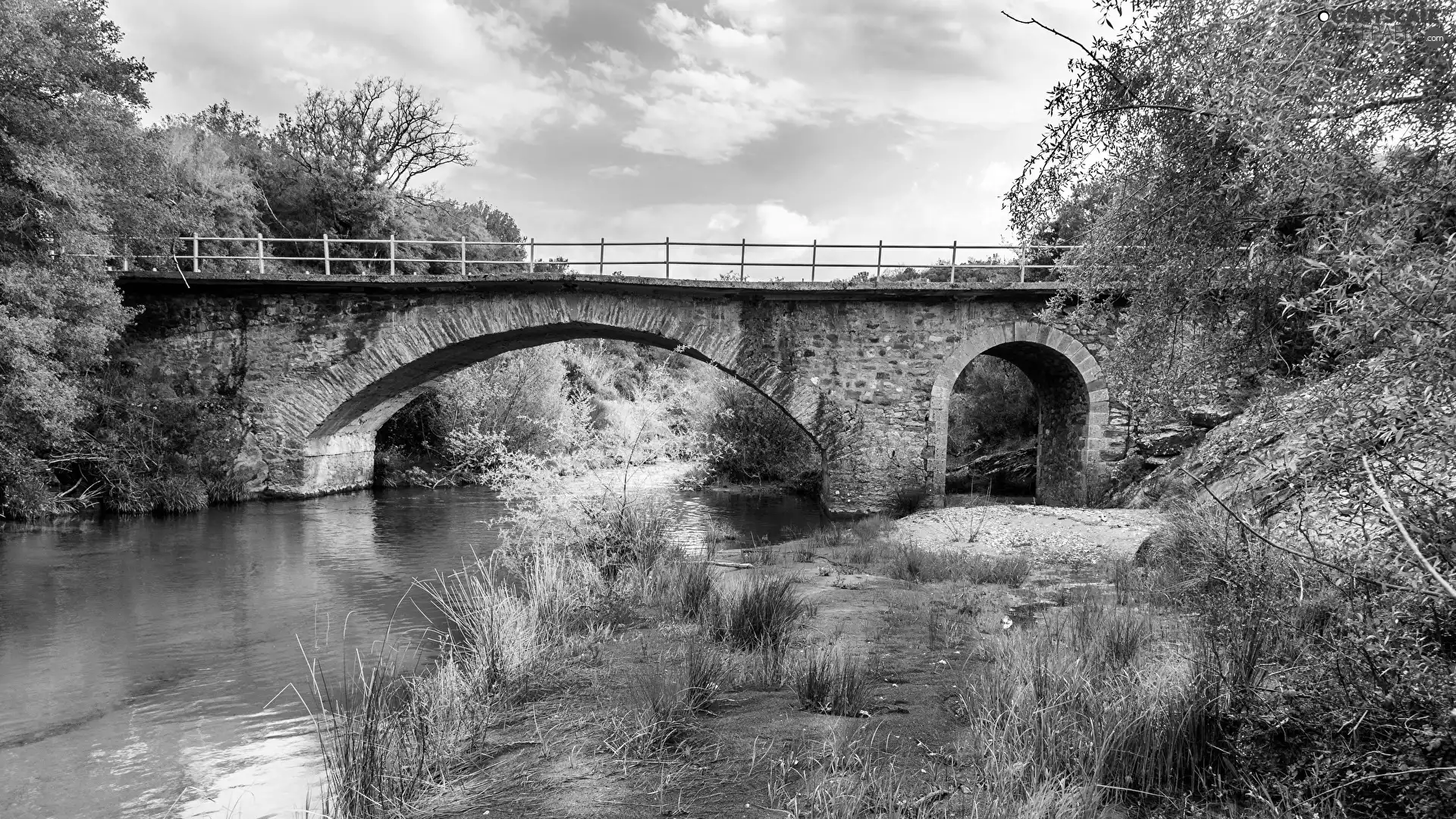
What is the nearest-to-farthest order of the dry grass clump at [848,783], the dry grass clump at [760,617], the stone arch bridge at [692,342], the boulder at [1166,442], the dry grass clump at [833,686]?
the dry grass clump at [848,783] < the dry grass clump at [833,686] < the dry grass clump at [760,617] < the boulder at [1166,442] < the stone arch bridge at [692,342]

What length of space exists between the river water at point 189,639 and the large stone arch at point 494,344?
7.38ft

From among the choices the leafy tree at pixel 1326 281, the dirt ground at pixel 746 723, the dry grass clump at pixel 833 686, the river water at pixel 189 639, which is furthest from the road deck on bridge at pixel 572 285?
the dry grass clump at pixel 833 686

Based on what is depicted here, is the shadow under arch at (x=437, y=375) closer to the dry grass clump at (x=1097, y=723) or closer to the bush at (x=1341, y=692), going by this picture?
the dry grass clump at (x=1097, y=723)

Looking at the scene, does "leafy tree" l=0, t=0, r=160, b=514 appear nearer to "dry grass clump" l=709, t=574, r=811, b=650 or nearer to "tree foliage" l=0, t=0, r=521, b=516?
"tree foliage" l=0, t=0, r=521, b=516

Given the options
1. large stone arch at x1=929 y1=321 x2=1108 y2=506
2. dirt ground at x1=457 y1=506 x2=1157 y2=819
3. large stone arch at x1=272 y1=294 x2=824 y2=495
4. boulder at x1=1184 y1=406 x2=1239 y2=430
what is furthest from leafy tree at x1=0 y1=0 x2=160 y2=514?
boulder at x1=1184 y1=406 x2=1239 y2=430

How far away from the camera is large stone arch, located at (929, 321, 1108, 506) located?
1525 cm

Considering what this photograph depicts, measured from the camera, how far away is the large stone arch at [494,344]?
15906 millimetres

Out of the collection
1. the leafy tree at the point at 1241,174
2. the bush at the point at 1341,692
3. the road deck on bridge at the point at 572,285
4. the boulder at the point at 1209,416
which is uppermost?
the road deck on bridge at the point at 572,285

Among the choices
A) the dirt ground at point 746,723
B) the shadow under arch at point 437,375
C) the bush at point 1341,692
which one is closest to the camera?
the bush at point 1341,692

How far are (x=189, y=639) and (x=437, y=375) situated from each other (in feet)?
39.5

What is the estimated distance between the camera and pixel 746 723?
4148mm

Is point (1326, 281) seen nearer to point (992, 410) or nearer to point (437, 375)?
point (437, 375)

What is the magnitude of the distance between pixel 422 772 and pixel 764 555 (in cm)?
615

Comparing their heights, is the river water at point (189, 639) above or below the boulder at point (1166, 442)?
below
